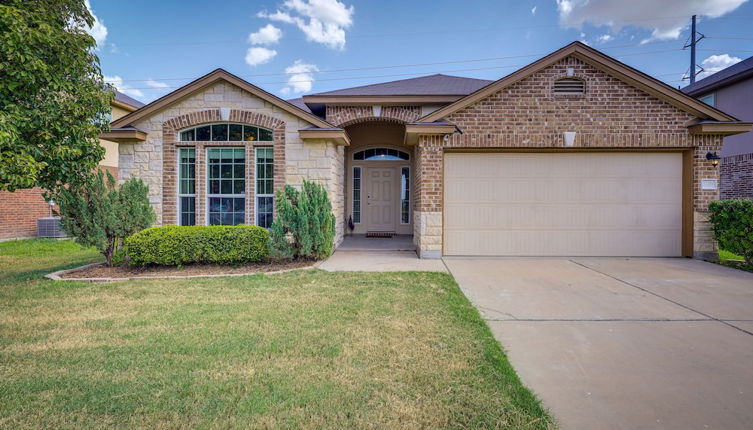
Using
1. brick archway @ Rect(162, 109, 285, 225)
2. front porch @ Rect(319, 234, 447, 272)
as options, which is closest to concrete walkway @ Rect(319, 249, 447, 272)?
front porch @ Rect(319, 234, 447, 272)

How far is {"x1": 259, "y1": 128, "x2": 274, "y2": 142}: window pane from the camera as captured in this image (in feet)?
28.9

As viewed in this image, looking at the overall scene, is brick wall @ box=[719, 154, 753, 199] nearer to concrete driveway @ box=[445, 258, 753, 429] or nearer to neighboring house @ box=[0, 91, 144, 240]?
concrete driveway @ box=[445, 258, 753, 429]

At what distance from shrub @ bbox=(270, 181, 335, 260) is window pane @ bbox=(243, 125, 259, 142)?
2.20 meters

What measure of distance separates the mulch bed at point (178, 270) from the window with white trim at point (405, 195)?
5.95 metres

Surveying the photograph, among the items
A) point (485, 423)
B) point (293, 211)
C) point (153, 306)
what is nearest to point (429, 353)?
point (485, 423)

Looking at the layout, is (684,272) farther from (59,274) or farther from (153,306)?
(59,274)

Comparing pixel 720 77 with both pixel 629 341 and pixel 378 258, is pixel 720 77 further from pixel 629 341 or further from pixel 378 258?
pixel 629 341

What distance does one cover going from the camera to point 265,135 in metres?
8.82

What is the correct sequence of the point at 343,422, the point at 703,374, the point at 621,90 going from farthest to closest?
1. the point at 621,90
2. the point at 703,374
3. the point at 343,422

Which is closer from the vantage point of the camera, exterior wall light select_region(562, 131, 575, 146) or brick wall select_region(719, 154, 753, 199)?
exterior wall light select_region(562, 131, 575, 146)

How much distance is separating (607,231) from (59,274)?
11.3 m

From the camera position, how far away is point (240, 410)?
2.32 metres


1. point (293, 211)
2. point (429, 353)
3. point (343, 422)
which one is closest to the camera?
point (343, 422)

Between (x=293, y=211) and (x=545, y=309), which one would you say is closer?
(x=545, y=309)
